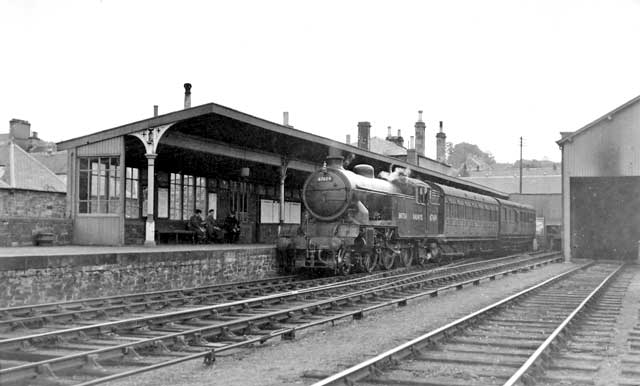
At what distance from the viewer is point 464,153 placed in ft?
401

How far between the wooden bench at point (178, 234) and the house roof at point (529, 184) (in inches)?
1750

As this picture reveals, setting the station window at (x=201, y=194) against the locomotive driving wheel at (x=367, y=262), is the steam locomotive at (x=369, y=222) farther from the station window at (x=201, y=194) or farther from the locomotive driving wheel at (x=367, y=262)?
the station window at (x=201, y=194)

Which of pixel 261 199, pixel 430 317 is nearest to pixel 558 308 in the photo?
pixel 430 317

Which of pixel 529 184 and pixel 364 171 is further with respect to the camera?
pixel 529 184

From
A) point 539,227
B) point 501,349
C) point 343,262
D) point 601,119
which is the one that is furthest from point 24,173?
point 501,349

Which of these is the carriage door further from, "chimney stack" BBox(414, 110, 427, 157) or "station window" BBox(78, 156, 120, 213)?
"chimney stack" BBox(414, 110, 427, 157)

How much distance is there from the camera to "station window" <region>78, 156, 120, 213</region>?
17.6m

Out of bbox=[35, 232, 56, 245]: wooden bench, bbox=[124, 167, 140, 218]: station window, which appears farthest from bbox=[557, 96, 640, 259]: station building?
bbox=[35, 232, 56, 245]: wooden bench

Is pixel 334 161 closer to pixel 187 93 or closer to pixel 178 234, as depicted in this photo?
pixel 178 234

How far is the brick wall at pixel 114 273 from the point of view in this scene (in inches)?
443

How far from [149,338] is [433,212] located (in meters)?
15.3

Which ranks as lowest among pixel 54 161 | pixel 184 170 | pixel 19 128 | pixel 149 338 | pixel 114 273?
pixel 149 338

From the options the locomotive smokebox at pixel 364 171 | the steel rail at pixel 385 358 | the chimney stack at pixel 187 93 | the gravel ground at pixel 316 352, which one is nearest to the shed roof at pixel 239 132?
the locomotive smokebox at pixel 364 171

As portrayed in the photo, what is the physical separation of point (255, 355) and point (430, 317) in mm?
4147
